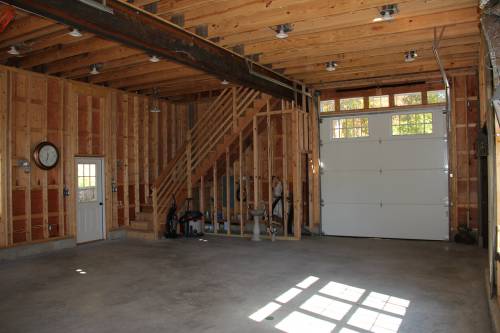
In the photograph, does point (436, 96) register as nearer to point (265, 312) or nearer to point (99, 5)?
point (265, 312)

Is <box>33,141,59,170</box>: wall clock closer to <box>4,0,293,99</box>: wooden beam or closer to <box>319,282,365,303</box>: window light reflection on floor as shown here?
<box>4,0,293,99</box>: wooden beam

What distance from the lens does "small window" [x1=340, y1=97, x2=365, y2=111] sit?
1012cm

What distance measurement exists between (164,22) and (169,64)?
2.80 meters

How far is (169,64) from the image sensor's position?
838 cm

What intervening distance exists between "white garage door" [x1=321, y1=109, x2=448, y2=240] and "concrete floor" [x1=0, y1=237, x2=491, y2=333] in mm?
786

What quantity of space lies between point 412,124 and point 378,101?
3.20 ft

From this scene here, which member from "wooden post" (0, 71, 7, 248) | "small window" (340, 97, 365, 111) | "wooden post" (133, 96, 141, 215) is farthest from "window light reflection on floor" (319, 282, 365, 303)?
"wooden post" (133, 96, 141, 215)

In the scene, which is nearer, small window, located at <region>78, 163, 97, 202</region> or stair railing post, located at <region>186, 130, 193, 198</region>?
small window, located at <region>78, 163, 97, 202</region>

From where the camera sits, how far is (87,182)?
9.70 m

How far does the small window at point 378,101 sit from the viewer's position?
9867 millimetres

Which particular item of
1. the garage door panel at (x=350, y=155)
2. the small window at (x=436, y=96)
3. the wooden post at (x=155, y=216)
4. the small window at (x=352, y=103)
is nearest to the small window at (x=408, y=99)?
the small window at (x=436, y=96)

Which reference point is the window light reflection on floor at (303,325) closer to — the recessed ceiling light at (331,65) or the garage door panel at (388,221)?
the recessed ceiling light at (331,65)

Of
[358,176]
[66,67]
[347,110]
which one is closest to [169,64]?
[66,67]

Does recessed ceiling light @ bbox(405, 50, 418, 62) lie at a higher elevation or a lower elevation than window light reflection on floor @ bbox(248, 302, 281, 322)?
A: higher
